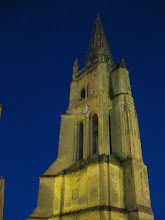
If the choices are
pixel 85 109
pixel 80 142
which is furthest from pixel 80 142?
pixel 85 109

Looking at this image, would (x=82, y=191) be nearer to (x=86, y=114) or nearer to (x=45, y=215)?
(x=45, y=215)

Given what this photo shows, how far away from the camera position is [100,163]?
1884 centimetres

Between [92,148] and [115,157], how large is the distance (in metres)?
2.96

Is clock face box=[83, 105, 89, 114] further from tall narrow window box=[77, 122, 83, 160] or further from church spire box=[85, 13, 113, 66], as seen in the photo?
church spire box=[85, 13, 113, 66]

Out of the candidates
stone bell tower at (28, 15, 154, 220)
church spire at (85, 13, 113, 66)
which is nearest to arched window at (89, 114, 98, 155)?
stone bell tower at (28, 15, 154, 220)

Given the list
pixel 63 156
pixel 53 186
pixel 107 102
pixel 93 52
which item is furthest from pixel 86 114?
pixel 93 52

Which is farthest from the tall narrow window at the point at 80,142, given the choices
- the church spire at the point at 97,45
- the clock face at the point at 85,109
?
the church spire at the point at 97,45

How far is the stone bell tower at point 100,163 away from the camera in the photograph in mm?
17797

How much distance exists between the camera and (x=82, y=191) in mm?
19234

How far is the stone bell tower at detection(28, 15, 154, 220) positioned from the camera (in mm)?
17797

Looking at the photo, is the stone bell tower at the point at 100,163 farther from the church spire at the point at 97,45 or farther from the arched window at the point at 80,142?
the church spire at the point at 97,45

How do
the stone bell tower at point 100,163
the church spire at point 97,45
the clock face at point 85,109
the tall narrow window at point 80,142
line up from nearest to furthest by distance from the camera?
the stone bell tower at point 100,163
the tall narrow window at point 80,142
the clock face at point 85,109
the church spire at point 97,45

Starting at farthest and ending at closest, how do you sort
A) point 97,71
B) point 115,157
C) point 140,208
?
point 97,71 → point 115,157 → point 140,208

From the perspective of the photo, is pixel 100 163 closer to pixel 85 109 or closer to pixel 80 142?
pixel 80 142
